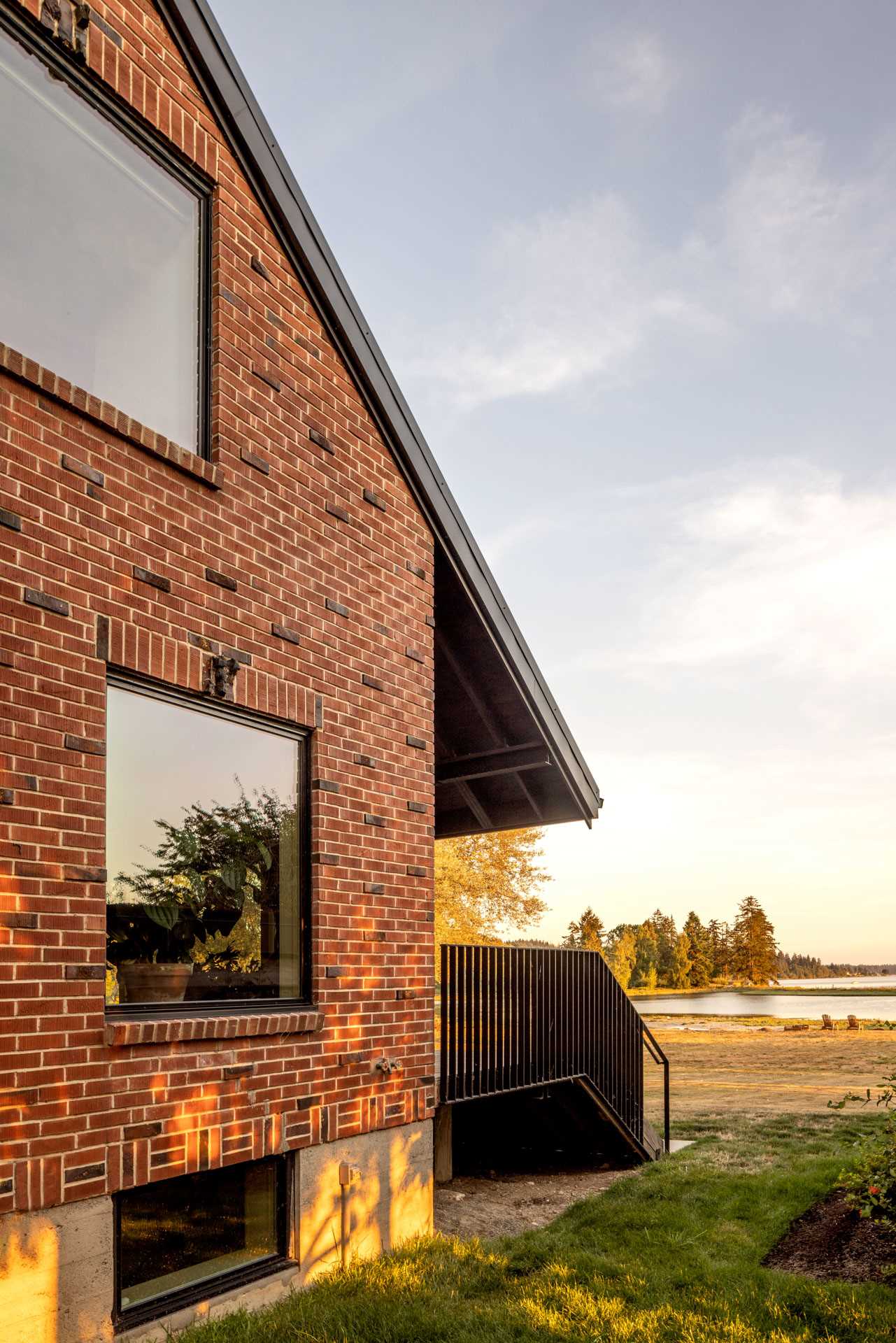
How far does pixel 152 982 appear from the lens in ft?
18.2

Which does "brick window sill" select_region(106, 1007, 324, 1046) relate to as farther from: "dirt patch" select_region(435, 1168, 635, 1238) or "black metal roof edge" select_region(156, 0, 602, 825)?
"black metal roof edge" select_region(156, 0, 602, 825)

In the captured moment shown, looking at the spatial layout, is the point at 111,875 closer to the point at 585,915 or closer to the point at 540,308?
the point at 540,308

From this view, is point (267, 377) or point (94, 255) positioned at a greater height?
point (94, 255)

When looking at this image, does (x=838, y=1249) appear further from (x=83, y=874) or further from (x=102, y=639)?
(x=102, y=639)

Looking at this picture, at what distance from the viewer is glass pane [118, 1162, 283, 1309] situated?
206 inches

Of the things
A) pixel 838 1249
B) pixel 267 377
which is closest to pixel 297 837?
pixel 267 377

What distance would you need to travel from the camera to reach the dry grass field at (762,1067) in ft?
52.2

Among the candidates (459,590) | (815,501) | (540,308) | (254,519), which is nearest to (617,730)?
(815,501)

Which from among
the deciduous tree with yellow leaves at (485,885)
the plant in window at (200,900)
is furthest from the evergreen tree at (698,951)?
the plant in window at (200,900)

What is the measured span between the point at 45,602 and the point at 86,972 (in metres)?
1.71

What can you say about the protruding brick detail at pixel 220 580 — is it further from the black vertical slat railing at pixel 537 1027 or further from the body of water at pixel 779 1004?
the body of water at pixel 779 1004

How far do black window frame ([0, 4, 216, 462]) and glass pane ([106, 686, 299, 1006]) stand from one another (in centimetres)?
A: 168

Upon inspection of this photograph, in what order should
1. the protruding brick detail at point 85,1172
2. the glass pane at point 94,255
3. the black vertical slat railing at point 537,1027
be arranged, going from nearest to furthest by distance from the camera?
1. the protruding brick detail at point 85,1172
2. the glass pane at point 94,255
3. the black vertical slat railing at point 537,1027

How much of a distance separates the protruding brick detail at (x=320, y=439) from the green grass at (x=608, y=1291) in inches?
200
